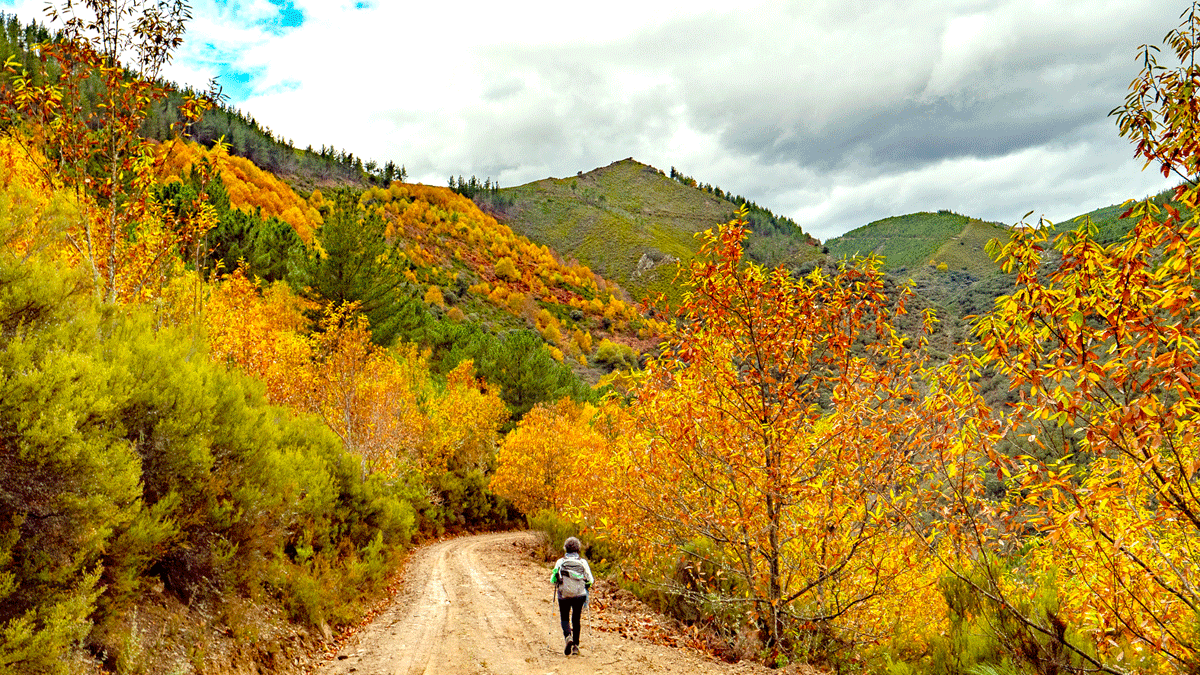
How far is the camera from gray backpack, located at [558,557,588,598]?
815cm

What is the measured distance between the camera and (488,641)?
28.8ft

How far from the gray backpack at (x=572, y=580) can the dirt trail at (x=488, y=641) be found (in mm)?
851

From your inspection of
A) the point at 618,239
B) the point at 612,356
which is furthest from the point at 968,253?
the point at 612,356

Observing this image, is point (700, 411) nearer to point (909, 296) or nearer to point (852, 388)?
point (852, 388)

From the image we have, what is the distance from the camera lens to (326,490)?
1121 cm

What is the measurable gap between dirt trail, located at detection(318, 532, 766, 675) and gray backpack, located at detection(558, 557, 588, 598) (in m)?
0.85

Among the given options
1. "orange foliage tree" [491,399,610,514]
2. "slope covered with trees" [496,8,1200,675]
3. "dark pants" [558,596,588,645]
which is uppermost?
"slope covered with trees" [496,8,1200,675]

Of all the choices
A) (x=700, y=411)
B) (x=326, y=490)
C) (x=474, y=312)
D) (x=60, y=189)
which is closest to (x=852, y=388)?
(x=700, y=411)

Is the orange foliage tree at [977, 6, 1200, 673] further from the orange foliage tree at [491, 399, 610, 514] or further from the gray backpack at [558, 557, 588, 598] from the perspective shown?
the orange foliage tree at [491, 399, 610, 514]

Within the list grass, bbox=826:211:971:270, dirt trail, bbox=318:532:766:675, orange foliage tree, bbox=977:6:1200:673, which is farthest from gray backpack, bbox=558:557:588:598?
grass, bbox=826:211:971:270

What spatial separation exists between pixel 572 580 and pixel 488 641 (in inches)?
73.4

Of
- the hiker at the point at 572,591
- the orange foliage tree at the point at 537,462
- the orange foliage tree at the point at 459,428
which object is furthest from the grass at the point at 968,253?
the hiker at the point at 572,591

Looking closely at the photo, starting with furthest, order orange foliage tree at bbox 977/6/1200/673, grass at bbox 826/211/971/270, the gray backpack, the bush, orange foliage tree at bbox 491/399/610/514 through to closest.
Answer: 1. grass at bbox 826/211/971/270
2. the bush
3. orange foliage tree at bbox 491/399/610/514
4. the gray backpack
5. orange foliage tree at bbox 977/6/1200/673

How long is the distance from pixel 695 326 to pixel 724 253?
999 millimetres
